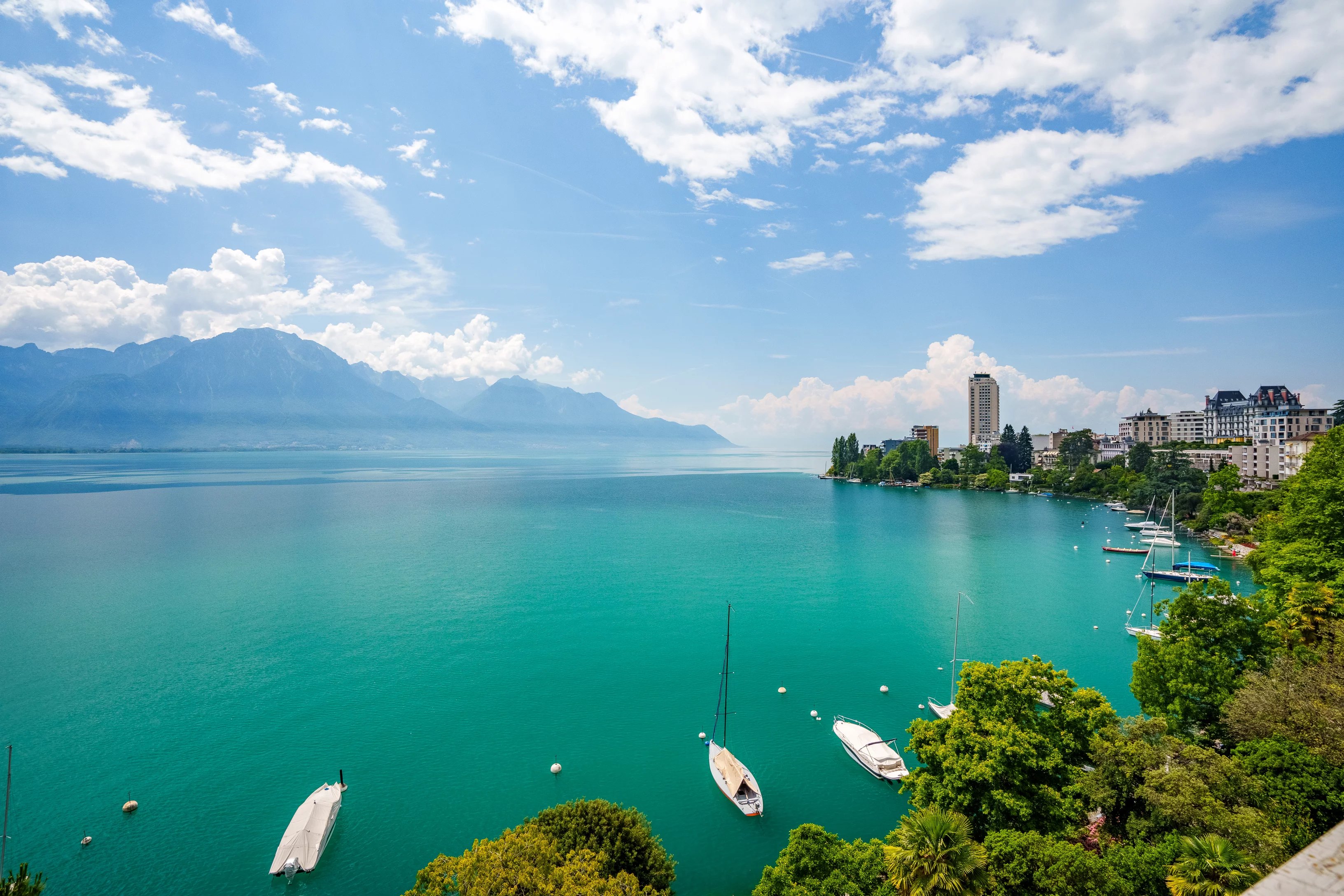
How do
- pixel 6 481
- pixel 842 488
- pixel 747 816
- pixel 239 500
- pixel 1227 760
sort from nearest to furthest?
pixel 1227 760
pixel 747 816
pixel 239 500
pixel 6 481
pixel 842 488

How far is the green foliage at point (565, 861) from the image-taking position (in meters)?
11.8

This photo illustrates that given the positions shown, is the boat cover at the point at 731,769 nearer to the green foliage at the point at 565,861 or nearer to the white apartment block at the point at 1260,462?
the green foliage at the point at 565,861

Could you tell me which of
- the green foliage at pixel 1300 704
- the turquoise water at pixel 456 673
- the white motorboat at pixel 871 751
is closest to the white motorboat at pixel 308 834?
the turquoise water at pixel 456 673

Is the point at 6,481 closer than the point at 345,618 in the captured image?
No

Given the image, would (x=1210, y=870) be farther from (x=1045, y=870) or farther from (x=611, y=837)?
(x=611, y=837)

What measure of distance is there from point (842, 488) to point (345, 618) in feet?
396

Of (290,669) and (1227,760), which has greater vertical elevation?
(1227,760)

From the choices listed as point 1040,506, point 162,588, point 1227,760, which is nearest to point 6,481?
point 162,588

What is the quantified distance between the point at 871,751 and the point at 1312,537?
75.4ft

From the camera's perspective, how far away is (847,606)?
44219 millimetres

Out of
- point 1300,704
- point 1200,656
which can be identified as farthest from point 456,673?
point 1300,704

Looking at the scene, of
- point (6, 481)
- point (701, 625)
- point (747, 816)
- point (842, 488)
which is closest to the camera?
point (747, 816)

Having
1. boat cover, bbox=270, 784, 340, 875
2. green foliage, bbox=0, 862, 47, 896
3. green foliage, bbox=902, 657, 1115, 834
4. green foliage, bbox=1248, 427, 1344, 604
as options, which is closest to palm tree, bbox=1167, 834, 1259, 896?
green foliage, bbox=902, 657, 1115, 834

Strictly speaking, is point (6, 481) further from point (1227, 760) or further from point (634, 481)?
point (1227, 760)
